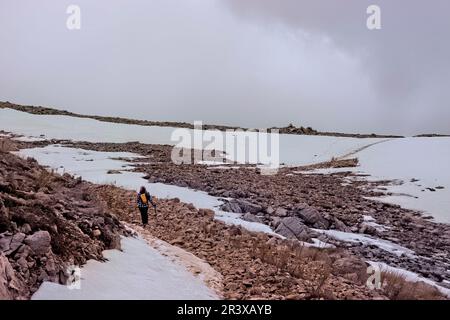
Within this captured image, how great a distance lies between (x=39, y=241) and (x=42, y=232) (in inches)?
7.1

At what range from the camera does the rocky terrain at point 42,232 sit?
4965 millimetres

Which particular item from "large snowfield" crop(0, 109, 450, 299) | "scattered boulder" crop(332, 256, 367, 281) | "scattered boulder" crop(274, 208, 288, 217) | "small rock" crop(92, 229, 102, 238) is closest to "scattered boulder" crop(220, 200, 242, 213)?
"large snowfield" crop(0, 109, 450, 299)

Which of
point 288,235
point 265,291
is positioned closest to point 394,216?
point 288,235

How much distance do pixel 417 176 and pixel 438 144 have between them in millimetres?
10195

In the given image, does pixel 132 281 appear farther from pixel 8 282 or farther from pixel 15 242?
pixel 8 282

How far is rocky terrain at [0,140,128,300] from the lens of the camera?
4.96 m

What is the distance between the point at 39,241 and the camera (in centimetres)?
553

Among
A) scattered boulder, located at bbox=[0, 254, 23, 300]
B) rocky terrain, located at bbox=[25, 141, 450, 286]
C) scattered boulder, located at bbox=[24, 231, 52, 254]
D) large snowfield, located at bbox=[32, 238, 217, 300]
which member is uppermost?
scattered boulder, located at bbox=[24, 231, 52, 254]

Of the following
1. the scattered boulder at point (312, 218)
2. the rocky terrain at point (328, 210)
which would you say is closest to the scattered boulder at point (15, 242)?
the rocky terrain at point (328, 210)

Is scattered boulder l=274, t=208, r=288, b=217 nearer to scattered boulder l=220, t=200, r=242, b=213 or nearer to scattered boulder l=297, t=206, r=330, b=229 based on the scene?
scattered boulder l=297, t=206, r=330, b=229

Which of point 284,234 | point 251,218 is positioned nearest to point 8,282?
point 284,234
